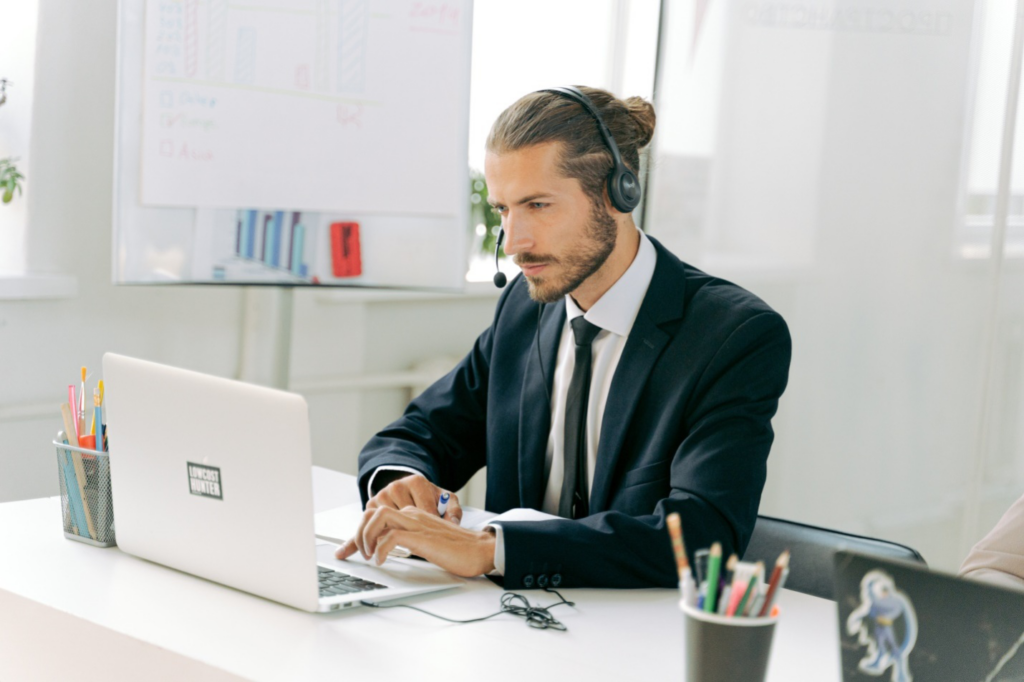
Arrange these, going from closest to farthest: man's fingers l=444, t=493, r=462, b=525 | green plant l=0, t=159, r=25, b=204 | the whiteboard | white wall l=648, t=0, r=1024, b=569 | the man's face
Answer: man's fingers l=444, t=493, r=462, b=525
the man's face
the whiteboard
green plant l=0, t=159, r=25, b=204
white wall l=648, t=0, r=1024, b=569

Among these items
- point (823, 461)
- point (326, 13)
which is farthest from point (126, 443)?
point (823, 461)

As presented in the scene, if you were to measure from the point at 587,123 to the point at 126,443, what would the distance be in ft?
2.67

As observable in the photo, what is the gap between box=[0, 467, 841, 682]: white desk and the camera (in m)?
1.08

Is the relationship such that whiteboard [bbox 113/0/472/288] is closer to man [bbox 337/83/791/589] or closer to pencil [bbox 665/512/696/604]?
man [bbox 337/83/791/589]

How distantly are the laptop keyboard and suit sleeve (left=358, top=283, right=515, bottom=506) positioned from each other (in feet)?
1.67

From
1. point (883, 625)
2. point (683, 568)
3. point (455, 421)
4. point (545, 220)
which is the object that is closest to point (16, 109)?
point (455, 421)

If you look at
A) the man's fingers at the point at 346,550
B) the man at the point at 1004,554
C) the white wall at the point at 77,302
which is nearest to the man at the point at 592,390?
the man's fingers at the point at 346,550

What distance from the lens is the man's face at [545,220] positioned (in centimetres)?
166

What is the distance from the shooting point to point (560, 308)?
1.81m

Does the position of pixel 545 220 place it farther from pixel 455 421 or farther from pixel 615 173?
pixel 455 421

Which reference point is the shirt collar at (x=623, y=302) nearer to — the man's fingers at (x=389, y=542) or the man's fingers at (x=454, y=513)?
the man's fingers at (x=454, y=513)

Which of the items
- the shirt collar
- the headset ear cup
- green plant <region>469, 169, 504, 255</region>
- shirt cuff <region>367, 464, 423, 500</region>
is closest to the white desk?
shirt cuff <region>367, 464, 423, 500</region>

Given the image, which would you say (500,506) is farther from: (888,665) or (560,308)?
(888,665)

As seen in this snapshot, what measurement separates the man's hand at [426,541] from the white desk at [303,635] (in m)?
0.03
